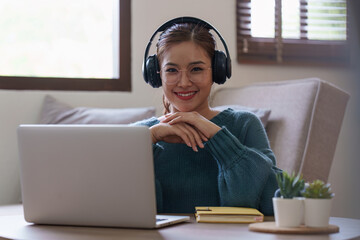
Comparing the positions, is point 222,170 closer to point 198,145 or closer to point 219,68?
point 198,145

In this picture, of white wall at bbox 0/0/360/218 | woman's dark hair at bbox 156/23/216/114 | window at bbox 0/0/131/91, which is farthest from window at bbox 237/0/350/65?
woman's dark hair at bbox 156/23/216/114

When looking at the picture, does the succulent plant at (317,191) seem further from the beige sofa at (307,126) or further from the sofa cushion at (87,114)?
the sofa cushion at (87,114)

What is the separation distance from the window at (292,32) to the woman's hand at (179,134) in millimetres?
1740

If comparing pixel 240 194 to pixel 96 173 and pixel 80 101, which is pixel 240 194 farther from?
pixel 80 101

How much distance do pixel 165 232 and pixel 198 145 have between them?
0.49 meters

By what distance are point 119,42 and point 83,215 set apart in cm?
198

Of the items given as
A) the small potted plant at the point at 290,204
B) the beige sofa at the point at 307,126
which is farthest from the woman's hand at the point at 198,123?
the beige sofa at the point at 307,126

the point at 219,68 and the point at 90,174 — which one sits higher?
the point at 219,68

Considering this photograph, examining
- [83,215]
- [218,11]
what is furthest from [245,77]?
[83,215]

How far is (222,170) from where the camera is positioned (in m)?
1.46

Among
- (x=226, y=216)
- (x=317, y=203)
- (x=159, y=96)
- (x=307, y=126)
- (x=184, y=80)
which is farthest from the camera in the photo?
(x=159, y=96)

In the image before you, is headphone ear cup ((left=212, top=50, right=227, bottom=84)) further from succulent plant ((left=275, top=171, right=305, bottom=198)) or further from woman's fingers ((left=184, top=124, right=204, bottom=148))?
succulent plant ((left=275, top=171, right=305, bottom=198))

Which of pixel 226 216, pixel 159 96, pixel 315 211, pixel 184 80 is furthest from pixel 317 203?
pixel 159 96

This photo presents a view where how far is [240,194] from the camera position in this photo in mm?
1416
